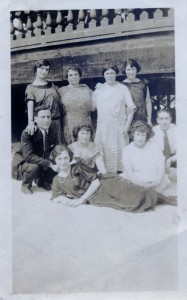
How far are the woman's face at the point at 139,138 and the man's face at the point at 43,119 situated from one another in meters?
0.12

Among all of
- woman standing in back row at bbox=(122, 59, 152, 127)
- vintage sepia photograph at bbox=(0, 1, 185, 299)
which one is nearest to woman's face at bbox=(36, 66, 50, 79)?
vintage sepia photograph at bbox=(0, 1, 185, 299)

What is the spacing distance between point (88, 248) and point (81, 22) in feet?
0.98

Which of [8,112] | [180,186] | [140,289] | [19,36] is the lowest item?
[140,289]

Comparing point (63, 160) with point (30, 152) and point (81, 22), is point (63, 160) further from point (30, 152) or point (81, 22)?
point (81, 22)

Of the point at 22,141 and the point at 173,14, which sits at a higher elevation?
the point at 173,14

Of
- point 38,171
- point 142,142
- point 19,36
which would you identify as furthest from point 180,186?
point 19,36

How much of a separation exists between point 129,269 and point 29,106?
25cm

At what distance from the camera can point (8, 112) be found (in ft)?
1.94

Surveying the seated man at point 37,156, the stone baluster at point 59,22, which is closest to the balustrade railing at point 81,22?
the stone baluster at point 59,22

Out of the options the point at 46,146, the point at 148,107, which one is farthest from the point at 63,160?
the point at 148,107

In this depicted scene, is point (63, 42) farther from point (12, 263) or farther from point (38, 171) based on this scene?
point (12, 263)

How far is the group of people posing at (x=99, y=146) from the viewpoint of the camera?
59 cm

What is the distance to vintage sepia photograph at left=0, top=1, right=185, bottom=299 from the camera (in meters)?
0.59

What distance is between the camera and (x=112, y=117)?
23.4 inches
